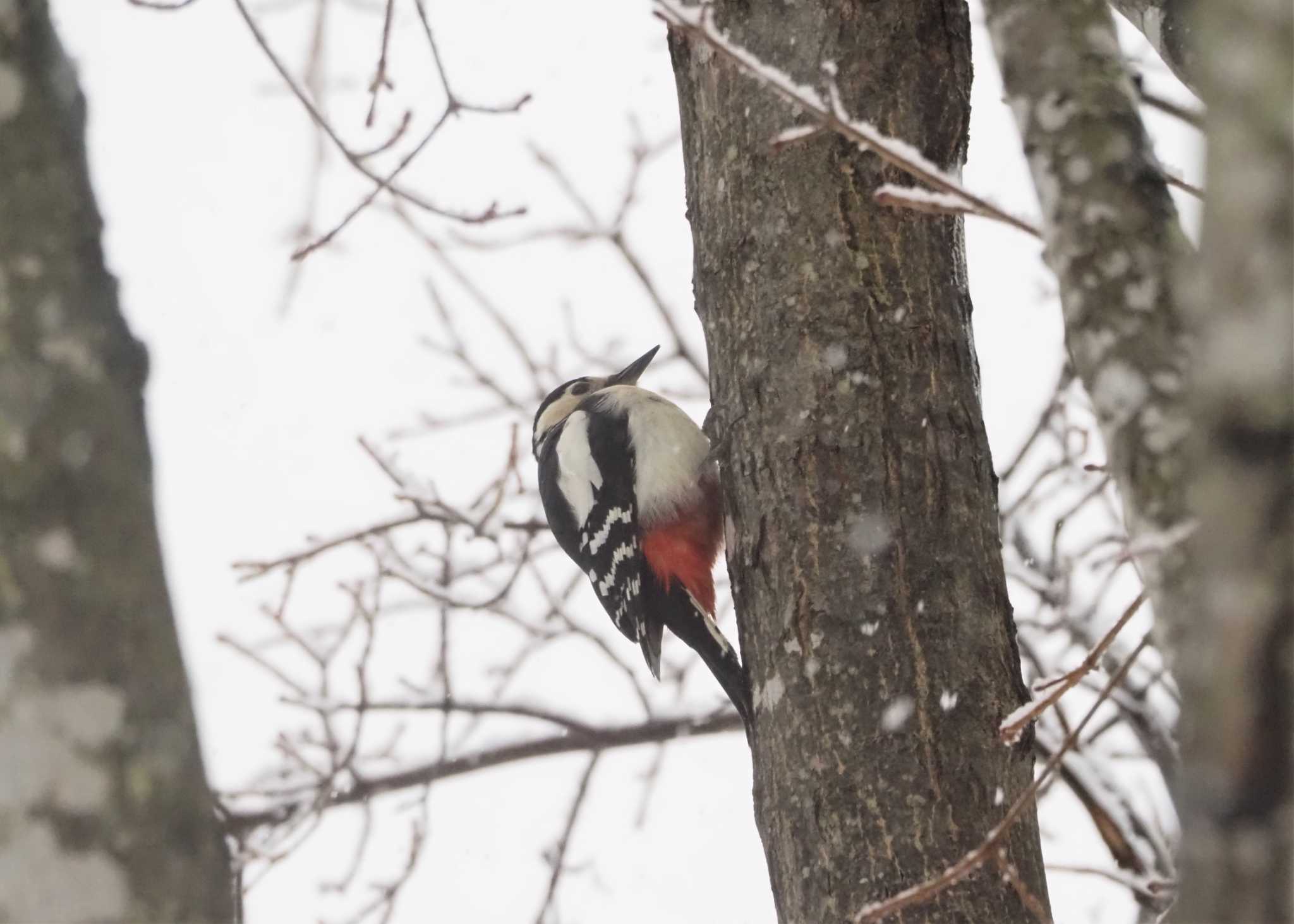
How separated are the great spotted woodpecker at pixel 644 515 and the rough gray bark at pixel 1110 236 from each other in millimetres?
2349

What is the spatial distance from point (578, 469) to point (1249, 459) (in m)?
3.64

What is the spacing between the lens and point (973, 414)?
242cm

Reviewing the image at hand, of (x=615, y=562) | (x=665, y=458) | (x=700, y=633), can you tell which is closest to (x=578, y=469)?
(x=615, y=562)

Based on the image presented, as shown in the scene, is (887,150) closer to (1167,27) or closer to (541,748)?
(1167,27)

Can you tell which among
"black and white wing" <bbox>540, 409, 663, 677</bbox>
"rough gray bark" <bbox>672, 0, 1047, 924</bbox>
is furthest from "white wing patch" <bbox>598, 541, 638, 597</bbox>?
"rough gray bark" <bbox>672, 0, 1047, 924</bbox>

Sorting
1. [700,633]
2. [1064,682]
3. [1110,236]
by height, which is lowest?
[1064,682]

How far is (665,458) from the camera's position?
12.7 ft

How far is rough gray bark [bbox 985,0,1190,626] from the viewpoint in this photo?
1125mm

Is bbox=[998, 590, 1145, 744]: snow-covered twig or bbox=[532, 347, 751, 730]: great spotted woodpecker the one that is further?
bbox=[532, 347, 751, 730]: great spotted woodpecker

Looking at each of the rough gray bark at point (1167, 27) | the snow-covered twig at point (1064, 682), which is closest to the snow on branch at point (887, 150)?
the snow-covered twig at point (1064, 682)

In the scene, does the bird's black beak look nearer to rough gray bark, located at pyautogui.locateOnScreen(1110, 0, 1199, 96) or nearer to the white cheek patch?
the white cheek patch

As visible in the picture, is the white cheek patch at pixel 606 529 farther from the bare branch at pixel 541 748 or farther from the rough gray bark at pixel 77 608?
the rough gray bark at pixel 77 608

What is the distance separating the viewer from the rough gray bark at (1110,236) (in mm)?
1125

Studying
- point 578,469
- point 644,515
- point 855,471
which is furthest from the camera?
point 578,469
